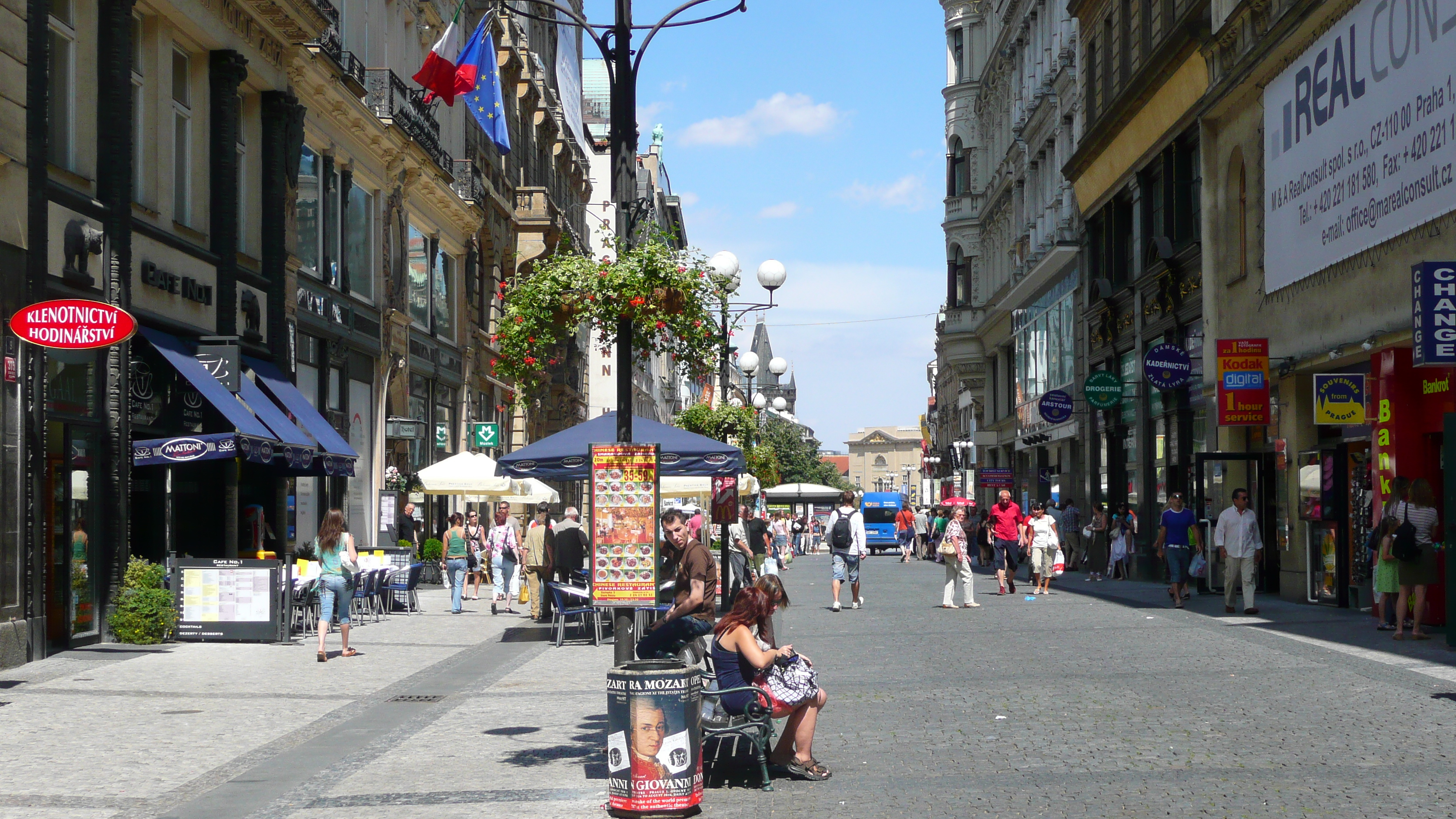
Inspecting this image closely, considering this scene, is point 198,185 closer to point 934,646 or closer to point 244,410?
point 244,410

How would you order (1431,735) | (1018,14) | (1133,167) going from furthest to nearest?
(1018,14) → (1133,167) → (1431,735)

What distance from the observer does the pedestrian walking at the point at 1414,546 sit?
54.3ft

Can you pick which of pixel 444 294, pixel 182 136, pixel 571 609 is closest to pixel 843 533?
pixel 571 609

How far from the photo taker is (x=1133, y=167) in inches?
1271

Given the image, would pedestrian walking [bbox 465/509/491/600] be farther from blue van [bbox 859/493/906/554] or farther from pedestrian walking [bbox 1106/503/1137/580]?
blue van [bbox 859/493/906/554]

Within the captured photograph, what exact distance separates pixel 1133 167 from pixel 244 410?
65.7ft

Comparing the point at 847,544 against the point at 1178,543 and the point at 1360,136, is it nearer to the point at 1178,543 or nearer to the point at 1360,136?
the point at 1178,543

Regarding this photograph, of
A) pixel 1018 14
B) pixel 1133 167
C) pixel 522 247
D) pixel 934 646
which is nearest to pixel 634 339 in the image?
pixel 934 646

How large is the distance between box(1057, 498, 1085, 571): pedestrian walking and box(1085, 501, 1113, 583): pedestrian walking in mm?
2191

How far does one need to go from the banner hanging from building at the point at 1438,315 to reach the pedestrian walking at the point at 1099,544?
19393 mm

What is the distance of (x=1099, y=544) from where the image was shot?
34969 millimetres

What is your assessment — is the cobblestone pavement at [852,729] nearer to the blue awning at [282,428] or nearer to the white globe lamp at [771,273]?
the blue awning at [282,428]

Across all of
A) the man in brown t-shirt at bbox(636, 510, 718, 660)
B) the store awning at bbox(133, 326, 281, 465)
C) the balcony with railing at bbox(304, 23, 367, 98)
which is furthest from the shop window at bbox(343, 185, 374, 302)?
the man in brown t-shirt at bbox(636, 510, 718, 660)

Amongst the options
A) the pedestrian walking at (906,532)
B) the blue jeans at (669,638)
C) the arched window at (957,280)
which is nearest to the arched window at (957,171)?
the arched window at (957,280)
